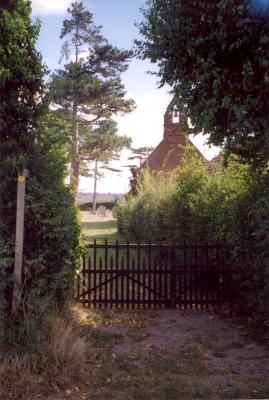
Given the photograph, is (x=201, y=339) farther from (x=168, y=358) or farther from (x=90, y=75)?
(x=90, y=75)

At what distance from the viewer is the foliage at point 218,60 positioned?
5199 mm

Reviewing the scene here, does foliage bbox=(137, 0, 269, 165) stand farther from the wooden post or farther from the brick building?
the brick building

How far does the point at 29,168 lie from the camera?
6352 mm

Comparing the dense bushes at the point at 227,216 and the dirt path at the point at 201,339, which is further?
the dense bushes at the point at 227,216

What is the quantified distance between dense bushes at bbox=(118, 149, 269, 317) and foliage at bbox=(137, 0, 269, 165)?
5.14ft

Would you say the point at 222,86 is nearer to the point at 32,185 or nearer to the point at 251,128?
the point at 251,128

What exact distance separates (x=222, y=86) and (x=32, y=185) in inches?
124

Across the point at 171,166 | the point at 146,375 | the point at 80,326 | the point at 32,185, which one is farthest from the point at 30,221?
the point at 171,166

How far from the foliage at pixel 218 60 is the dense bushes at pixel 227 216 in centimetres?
157

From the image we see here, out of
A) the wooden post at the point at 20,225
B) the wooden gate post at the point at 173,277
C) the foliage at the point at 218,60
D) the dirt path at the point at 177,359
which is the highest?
the foliage at the point at 218,60

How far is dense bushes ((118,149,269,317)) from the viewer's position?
6910 millimetres

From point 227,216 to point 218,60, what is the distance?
13.6ft

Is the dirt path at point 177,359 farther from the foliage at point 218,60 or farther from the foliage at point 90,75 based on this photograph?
the foliage at point 90,75

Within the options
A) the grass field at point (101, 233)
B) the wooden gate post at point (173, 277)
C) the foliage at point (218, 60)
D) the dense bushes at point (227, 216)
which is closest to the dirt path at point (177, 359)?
the wooden gate post at point (173, 277)
